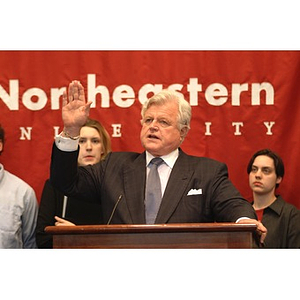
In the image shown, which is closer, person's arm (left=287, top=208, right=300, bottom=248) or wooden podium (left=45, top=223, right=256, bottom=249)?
wooden podium (left=45, top=223, right=256, bottom=249)

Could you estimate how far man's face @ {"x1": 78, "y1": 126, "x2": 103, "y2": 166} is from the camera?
3311mm

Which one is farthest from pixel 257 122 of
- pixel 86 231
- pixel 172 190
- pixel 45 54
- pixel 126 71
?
pixel 86 231

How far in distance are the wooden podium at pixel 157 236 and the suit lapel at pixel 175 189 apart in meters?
0.32

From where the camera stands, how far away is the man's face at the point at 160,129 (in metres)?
2.54

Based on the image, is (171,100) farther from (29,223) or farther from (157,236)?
(29,223)

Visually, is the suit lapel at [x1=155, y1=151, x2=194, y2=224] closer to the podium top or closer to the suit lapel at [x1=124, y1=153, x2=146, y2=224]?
the suit lapel at [x1=124, y1=153, x2=146, y2=224]

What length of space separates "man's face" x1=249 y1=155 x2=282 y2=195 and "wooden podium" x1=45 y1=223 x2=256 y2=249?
146cm

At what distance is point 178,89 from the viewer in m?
3.81

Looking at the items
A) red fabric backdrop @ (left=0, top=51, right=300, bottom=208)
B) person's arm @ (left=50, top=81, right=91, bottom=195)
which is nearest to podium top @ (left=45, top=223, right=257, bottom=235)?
person's arm @ (left=50, top=81, right=91, bottom=195)

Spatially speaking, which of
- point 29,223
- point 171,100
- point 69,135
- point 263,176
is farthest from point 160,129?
point 263,176

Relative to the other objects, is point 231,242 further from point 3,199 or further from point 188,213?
point 3,199

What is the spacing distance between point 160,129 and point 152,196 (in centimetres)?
25

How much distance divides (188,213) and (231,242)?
1.34ft

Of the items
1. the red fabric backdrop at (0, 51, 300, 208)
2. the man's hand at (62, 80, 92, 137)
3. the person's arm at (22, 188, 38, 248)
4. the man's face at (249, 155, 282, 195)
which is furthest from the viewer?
the red fabric backdrop at (0, 51, 300, 208)
